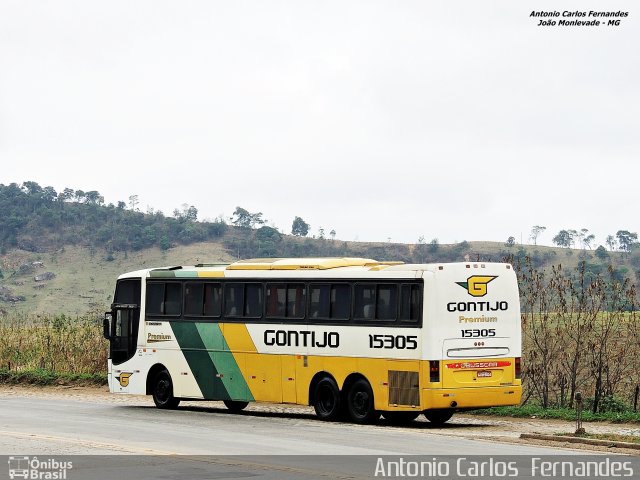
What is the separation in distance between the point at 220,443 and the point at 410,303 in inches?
216

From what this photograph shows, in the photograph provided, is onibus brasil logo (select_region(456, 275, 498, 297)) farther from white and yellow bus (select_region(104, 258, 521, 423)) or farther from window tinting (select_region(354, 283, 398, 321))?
window tinting (select_region(354, 283, 398, 321))

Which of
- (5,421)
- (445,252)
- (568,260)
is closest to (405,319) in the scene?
(5,421)

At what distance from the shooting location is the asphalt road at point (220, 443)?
16.9 m

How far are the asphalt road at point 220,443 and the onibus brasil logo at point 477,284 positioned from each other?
8.54 ft

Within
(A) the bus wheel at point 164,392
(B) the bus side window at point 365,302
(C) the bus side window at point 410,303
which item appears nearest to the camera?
(C) the bus side window at point 410,303

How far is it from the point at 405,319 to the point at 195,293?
6402 mm

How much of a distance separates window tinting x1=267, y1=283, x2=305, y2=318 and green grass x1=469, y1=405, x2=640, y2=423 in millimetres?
4761

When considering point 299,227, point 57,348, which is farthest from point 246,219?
point 57,348

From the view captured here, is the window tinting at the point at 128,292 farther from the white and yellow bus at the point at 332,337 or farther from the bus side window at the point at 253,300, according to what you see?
the bus side window at the point at 253,300

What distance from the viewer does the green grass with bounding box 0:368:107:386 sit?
1486 inches

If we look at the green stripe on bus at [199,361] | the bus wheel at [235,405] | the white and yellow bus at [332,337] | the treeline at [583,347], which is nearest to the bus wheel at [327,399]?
the white and yellow bus at [332,337]

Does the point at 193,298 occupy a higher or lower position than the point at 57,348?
higher

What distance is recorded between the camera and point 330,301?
25859 millimetres

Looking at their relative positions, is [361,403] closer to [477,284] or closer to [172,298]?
[477,284]
